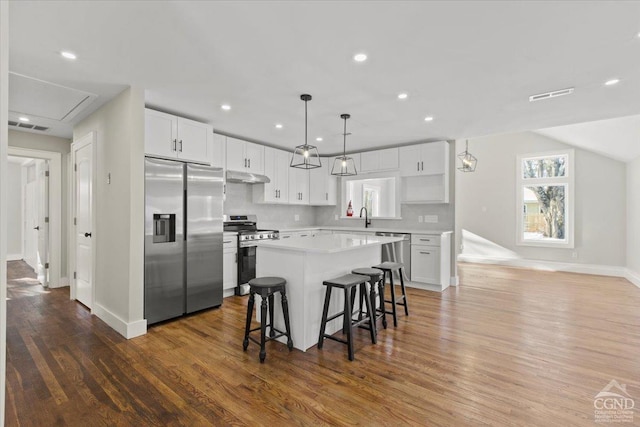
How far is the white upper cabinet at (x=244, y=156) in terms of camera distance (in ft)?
16.1

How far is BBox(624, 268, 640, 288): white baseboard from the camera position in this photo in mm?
5312

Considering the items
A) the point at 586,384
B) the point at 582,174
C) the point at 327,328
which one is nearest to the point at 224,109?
the point at 327,328

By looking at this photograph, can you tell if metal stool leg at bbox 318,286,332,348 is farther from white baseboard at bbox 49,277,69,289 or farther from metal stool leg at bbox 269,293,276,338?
white baseboard at bbox 49,277,69,289

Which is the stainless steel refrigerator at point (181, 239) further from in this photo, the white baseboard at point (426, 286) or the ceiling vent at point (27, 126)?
the white baseboard at point (426, 286)

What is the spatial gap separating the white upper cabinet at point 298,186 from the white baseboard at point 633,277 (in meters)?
6.06

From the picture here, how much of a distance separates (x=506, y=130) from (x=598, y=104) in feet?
4.06

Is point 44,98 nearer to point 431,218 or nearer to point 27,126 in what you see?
point 27,126

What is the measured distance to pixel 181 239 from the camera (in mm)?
3639

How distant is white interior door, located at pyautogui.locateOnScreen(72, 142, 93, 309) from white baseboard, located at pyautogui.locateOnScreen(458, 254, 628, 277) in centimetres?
801

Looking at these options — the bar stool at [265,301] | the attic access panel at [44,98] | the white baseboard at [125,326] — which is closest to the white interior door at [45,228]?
the attic access panel at [44,98]

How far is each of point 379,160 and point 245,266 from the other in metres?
3.15

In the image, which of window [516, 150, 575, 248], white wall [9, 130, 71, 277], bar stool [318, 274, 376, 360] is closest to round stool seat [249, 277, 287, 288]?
bar stool [318, 274, 376, 360]

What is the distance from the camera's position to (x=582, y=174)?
652cm

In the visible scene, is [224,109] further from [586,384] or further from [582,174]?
[582,174]
